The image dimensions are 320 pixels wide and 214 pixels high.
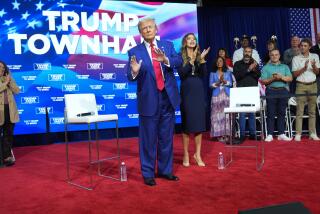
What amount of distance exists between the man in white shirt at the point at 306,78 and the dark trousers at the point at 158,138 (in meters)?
3.32

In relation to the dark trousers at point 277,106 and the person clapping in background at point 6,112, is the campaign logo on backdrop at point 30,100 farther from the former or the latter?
the dark trousers at point 277,106

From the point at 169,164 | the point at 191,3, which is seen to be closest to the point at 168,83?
the point at 169,164

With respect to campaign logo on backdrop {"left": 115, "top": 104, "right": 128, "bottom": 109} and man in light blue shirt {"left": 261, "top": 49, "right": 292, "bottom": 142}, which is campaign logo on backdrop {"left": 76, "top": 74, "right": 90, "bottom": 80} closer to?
campaign logo on backdrop {"left": 115, "top": 104, "right": 128, "bottom": 109}

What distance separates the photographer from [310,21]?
9328mm

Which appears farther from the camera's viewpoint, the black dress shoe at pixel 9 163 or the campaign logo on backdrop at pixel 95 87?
the campaign logo on backdrop at pixel 95 87

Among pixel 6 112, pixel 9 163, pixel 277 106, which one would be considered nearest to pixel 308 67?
pixel 277 106

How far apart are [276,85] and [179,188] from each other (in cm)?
353

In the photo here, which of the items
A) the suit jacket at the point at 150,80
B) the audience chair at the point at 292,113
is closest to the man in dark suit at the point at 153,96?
the suit jacket at the point at 150,80

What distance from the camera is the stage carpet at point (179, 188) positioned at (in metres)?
2.72

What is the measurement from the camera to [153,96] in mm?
3404

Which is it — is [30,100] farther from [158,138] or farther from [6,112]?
[158,138]

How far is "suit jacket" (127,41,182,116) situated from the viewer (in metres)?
3.41

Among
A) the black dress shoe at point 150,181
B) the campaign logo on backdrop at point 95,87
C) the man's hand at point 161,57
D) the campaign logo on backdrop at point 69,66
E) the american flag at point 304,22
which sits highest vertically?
the american flag at point 304,22

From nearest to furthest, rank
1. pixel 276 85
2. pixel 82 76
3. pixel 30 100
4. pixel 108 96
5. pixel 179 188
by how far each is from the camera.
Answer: pixel 179 188 < pixel 276 85 < pixel 30 100 < pixel 82 76 < pixel 108 96
